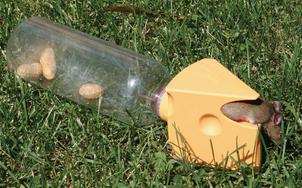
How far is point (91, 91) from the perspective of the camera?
7.36 ft

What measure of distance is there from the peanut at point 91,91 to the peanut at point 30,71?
151 mm

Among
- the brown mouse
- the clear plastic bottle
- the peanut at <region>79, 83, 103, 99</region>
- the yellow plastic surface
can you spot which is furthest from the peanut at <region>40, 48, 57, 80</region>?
the brown mouse

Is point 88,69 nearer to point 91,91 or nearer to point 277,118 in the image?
point 91,91

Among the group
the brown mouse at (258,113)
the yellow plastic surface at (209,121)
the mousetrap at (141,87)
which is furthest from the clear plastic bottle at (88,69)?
the brown mouse at (258,113)

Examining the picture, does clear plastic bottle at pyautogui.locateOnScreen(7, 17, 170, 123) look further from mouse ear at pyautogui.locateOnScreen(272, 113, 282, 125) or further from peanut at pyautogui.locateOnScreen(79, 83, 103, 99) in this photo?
mouse ear at pyautogui.locateOnScreen(272, 113, 282, 125)

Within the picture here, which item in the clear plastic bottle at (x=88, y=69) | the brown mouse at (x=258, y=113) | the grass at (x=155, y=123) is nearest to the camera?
the brown mouse at (x=258, y=113)

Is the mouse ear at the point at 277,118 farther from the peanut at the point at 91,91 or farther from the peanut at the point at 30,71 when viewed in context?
the peanut at the point at 30,71

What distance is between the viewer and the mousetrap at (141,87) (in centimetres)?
187

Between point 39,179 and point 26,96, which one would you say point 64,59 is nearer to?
point 26,96

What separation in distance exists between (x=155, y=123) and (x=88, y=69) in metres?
0.34

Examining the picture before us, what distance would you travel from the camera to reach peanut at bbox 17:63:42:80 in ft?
7.62

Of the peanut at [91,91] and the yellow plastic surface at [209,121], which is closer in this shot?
the yellow plastic surface at [209,121]

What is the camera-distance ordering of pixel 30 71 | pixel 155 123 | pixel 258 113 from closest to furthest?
pixel 258 113
pixel 155 123
pixel 30 71

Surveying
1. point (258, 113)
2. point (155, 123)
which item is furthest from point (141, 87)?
point (258, 113)
